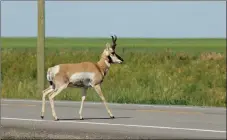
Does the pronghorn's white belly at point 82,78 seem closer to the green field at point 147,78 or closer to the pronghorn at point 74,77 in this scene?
the pronghorn at point 74,77

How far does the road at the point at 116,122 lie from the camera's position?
12.4m

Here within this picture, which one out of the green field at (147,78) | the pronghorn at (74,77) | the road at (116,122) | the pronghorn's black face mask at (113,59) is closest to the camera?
the road at (116,122)

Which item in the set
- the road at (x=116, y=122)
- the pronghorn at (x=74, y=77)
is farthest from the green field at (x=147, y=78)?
the pronghorn at (x=74, y=77)

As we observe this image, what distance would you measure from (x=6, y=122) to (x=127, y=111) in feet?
12.9

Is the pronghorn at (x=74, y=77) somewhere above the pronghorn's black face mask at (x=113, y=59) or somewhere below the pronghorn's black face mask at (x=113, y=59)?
below

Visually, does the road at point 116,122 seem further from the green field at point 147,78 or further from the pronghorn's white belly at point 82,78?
the green field at point 147,78

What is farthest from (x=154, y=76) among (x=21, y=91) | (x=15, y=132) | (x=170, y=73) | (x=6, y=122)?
(x=15, y=132)

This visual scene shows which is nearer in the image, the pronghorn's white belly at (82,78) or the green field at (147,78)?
the pronghorn's white belly at (82,78)

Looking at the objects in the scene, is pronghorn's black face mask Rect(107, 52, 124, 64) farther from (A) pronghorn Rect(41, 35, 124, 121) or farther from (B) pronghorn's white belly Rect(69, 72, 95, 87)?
(B) pronghorn's white belly Rect(69, 72, 95, 87)

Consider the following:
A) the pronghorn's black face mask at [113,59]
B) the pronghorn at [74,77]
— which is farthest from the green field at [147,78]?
the pronghorn at [74,77]

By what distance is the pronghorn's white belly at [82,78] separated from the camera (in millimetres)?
14750

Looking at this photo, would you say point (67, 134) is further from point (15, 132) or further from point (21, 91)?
point (21, 91)

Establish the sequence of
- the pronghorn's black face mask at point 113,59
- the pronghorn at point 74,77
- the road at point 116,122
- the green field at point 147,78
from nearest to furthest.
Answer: the road at point 116,122
the pronghorn at point 74,77
the pronghorn's black face mask at point 113,59
the green field at point 147,78

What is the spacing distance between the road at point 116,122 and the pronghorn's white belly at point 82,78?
34.7 inches
